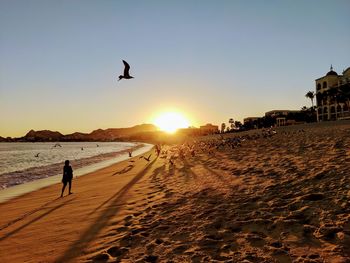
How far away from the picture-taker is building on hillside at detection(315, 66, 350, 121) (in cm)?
7422

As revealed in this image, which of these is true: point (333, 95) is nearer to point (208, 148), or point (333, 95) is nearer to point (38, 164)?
point (208, 148)

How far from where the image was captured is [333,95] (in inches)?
3073

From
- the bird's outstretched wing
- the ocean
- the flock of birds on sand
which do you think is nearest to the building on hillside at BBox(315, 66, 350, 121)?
the flock of birds on sand

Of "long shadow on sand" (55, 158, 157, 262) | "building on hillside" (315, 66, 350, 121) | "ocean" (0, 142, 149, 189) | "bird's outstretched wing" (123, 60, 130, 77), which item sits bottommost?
"ocean" (0, 142, 149, 189)

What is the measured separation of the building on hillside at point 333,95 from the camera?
7422 centimetres

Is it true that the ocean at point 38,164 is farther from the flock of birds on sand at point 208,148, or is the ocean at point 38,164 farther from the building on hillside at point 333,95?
the building on hillside at point 333,95

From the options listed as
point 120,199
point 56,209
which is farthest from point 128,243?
point 56,209

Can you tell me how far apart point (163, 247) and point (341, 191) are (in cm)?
450

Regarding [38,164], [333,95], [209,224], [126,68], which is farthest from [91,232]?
[333,95]

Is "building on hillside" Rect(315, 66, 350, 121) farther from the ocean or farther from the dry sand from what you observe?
the dry sand

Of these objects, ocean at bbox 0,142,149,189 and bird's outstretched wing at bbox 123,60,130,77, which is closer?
bird's outstretched wing at bbox 123,60,130,77

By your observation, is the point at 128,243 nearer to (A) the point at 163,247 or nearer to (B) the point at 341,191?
(A) the point at 163,247

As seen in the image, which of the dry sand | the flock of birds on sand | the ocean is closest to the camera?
the dry sand

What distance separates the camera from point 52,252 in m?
6.64
